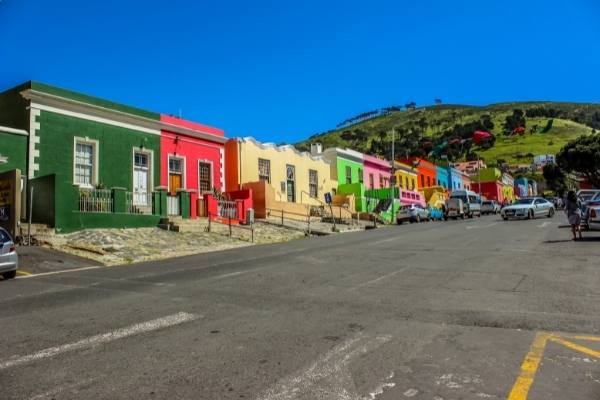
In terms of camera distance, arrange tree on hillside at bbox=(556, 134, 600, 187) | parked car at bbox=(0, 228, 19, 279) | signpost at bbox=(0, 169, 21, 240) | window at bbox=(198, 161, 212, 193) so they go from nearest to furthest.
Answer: parked car at bbox=(0, 228, 19, 279) → signpost at bbox=(0, 169, 21, 240) → window at bbox=(198, 161, 212, 193) → tree on hillside at bbox=(556, 134, 600, 187)

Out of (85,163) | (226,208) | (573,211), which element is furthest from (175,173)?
Answer: (573,211)

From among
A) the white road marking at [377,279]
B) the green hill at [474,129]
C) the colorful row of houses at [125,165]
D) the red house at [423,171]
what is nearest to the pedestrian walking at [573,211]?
the white road marking at [377,279]

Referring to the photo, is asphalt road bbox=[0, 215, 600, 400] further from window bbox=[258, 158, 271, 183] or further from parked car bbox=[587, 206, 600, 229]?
window bbox=[258, 158, 271, 183]

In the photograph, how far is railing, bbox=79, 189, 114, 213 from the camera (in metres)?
19.6

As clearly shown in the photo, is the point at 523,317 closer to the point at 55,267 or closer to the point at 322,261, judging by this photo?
the point at 322,261

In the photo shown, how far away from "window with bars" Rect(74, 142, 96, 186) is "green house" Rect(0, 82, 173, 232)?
4cm

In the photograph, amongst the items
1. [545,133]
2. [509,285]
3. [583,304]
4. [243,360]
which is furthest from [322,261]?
[545,133]

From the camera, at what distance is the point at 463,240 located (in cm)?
1802

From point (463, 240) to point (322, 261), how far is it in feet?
23.1

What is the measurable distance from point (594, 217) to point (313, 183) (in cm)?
2478

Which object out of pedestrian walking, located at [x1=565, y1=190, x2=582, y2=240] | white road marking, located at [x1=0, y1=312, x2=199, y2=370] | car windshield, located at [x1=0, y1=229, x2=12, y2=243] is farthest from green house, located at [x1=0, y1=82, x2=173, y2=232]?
pedestrian walking, located at [x1=565, y1=190, x2=582, y2=240]

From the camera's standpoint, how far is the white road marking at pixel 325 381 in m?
4.10

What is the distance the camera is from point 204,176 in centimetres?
2883

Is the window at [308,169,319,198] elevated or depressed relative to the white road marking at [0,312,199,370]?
elevated
